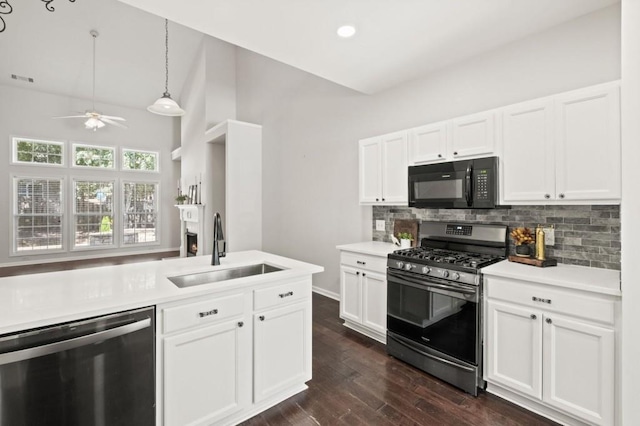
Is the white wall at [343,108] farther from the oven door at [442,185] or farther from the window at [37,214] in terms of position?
the window at [37,214]

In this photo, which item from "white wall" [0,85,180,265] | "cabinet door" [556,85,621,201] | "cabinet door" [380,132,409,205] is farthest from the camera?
"white wall" [0,85,180,265]

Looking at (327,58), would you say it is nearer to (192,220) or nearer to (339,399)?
Answer: (339,399)

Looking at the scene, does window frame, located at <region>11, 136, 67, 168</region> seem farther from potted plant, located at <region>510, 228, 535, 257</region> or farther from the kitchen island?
potted plant, located at <region>510, 228, 535, 257</region>

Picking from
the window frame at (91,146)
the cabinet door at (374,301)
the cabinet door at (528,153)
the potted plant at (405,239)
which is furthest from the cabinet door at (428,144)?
the window frame at (91,146)

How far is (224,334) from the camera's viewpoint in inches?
72.5

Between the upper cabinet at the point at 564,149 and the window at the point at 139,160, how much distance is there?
891 cm

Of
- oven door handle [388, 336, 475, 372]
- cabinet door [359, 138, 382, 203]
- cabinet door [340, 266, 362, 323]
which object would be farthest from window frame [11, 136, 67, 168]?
oven door handle [388, 336, 475, 372]

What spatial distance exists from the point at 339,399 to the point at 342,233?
240 cm

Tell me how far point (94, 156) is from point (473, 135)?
8.87 meters

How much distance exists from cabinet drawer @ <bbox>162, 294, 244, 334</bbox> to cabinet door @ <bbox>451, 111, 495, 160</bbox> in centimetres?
224

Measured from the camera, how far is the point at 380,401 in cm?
219

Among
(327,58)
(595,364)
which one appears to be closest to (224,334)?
(595,364)

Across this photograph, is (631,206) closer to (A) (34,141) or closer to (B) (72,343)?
(B) (72,343)

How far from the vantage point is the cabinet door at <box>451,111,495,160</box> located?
99.4 inches
